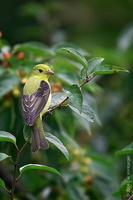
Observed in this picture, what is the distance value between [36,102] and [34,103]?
2 centimetres

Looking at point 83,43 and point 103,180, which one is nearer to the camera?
point 103,180

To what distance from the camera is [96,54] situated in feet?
16.4

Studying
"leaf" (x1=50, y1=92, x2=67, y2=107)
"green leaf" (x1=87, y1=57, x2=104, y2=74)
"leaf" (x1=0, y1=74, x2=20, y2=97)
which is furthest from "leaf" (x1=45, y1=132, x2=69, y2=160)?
"leaf" (x1=0, y1=74, x2=20, y2=97)

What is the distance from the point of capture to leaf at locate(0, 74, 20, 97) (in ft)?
10.6

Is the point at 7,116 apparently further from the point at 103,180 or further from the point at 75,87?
the point at 75,87

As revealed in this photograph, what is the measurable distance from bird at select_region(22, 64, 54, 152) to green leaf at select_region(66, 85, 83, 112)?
37 centimetres

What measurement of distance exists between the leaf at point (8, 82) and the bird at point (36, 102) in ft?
0.31

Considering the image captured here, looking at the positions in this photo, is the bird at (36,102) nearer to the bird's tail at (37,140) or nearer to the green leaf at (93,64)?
the bird's tail at (37,140)

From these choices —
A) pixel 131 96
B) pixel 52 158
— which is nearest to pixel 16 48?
pixel 52 158

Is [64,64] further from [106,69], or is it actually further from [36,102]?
[106,69]

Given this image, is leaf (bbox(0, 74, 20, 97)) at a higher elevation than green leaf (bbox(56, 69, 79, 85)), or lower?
lower

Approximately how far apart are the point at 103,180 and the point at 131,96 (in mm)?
1434

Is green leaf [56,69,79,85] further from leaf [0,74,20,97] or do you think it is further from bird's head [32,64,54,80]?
leaf [0,74,20,97]

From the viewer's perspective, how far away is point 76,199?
3461 mm
